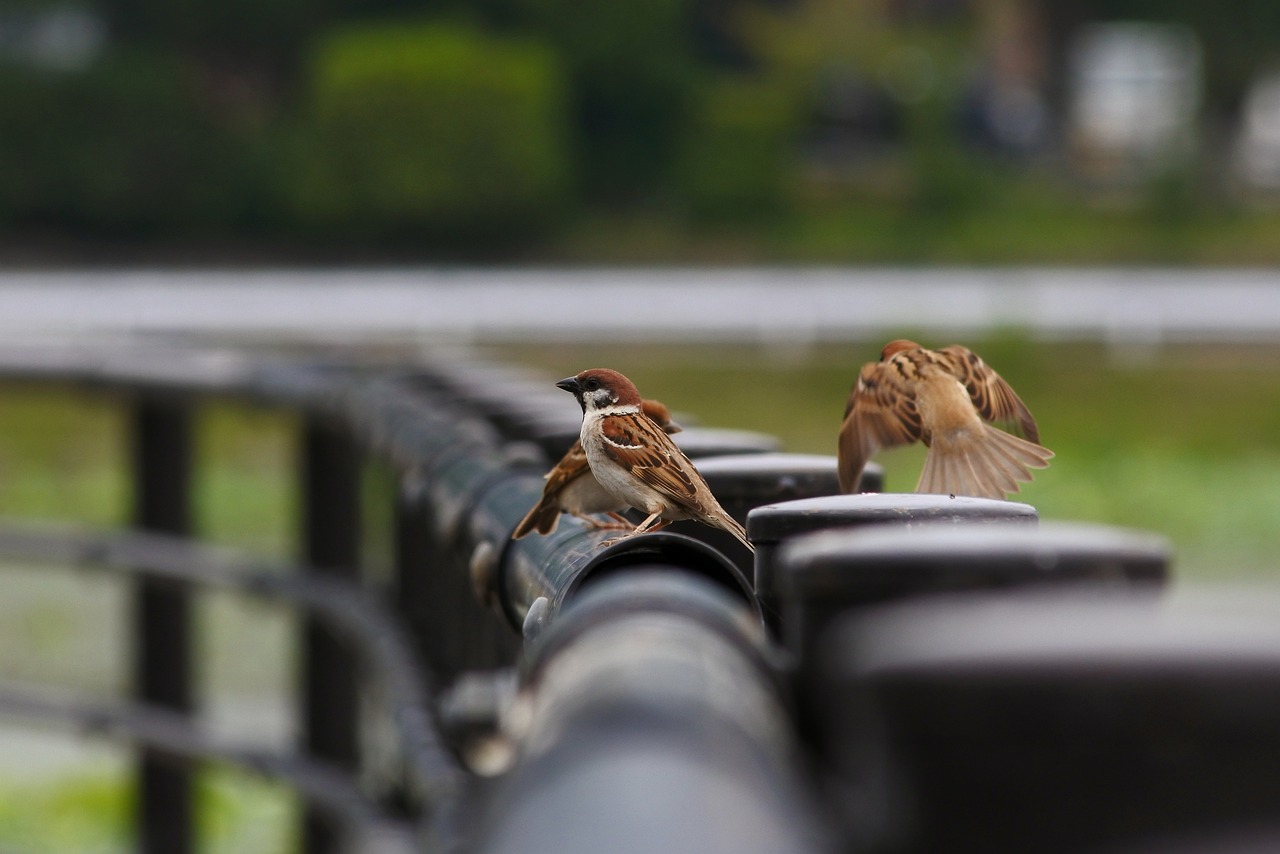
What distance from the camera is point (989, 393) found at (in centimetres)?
146

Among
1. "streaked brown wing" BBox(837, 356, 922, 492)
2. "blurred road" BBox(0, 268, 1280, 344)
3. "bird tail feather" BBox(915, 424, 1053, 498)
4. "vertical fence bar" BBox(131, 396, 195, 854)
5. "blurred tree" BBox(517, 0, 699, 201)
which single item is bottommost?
"blurred road" BBox(0, 268, 1280, 344)

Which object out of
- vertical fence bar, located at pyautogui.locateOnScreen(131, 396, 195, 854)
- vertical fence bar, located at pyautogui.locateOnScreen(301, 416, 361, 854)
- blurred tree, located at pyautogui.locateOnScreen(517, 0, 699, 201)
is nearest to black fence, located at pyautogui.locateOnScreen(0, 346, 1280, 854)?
vertical fence bar, located at pyautogui.locateOnScreen(301, 416, 361, 854)

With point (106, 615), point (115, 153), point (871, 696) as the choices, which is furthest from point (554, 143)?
point (871, 696)

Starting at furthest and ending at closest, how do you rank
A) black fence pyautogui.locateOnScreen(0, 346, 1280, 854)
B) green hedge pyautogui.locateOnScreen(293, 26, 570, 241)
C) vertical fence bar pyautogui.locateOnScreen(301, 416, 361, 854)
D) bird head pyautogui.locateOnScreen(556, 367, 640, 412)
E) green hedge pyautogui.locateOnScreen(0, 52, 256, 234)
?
green hedge pyautogui.locateOnScreen(0, 52, 256, 234), green hedge pyautogui.locateOnScreen(293, 26, 570, 241), vertical fence bar pyautogui.locateOnScreen(301, 416, 361, 854), bird head pyautogui.locateOnScreen(556, 367, 640, 412), black fence pyautogui.locateOnScreen(0, 346, 1280, 854)

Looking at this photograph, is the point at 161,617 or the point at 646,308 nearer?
the point at 161,617

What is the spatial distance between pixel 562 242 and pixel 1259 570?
1750 cm

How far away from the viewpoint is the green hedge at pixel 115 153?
81.7ft

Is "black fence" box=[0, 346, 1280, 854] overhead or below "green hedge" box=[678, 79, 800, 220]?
overhead

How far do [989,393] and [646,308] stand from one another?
15.6 meters

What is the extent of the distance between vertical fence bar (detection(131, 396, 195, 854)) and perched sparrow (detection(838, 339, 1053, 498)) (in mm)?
1825

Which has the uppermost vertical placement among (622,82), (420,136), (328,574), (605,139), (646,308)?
(328,574)

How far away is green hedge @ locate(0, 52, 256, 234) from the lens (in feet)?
81.7

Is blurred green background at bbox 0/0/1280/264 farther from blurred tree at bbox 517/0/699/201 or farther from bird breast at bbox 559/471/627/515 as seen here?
bird breast at bbox 559/471/627/515

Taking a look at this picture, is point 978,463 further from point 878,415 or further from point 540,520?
point 540,520
